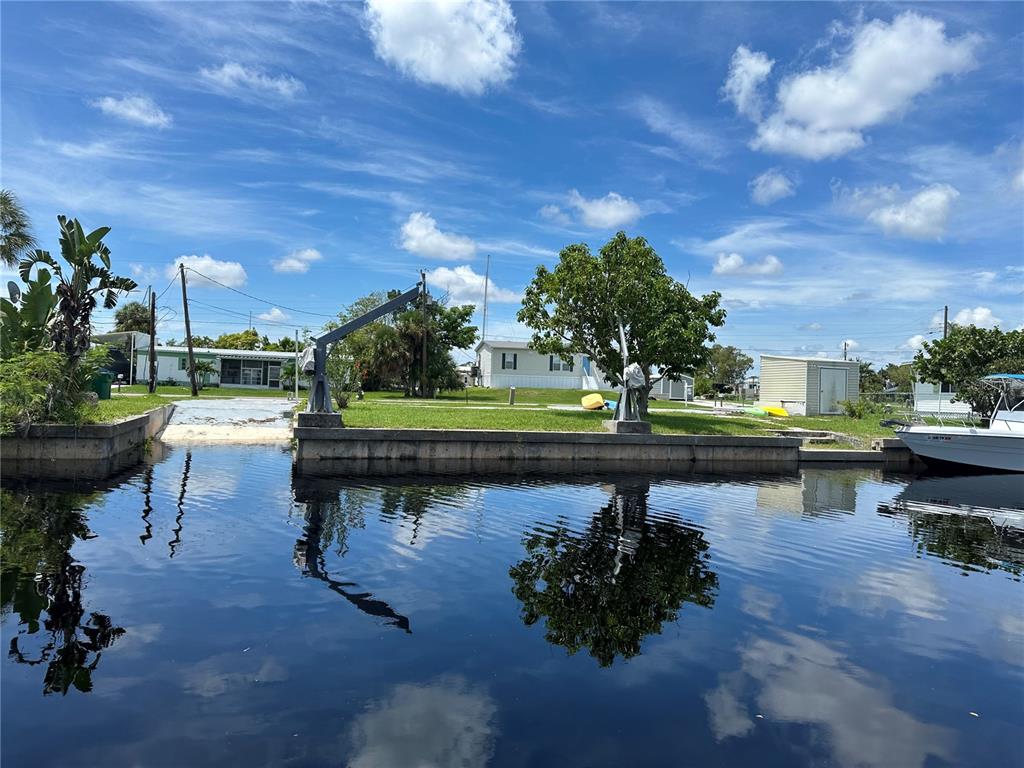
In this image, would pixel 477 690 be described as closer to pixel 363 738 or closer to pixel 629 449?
pixel 363 738

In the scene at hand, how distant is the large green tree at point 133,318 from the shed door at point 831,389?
61.4m

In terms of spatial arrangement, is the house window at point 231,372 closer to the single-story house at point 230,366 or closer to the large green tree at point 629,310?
the single-story house at point 230,366

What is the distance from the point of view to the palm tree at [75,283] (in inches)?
638

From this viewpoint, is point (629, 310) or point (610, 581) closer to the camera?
point (610, 581)

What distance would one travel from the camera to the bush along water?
14.4 meters

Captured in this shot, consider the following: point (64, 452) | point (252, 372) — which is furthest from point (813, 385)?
point (252, 372)

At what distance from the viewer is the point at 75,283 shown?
54.1 ft

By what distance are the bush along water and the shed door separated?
2976cm

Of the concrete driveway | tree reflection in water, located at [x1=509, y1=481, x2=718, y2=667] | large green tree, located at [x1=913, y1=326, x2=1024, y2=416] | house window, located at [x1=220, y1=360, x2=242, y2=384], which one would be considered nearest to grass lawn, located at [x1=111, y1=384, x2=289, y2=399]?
house window, located at [x1=220, y1=360, x2=242, y2=384]

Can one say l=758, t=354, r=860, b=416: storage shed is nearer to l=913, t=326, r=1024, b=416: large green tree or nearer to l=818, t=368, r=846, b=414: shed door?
l=818, t=368, r=846, b=414: shed door

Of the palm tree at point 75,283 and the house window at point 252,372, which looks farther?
the house window at point 252,372

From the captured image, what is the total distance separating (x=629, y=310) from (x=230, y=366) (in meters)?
38.8

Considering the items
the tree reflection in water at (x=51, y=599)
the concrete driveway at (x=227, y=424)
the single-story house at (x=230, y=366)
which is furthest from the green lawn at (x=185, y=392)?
the tree reflection in water at (x=51, y=599)

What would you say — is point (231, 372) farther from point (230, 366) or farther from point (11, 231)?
point (11, 231)
